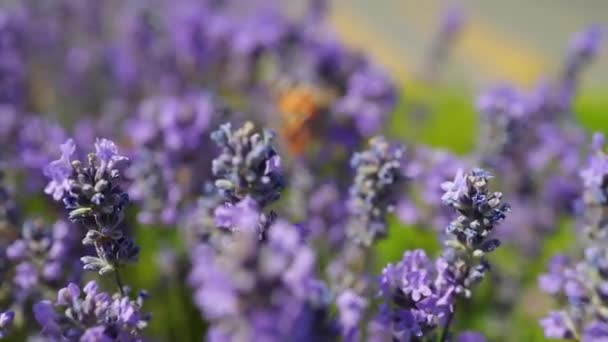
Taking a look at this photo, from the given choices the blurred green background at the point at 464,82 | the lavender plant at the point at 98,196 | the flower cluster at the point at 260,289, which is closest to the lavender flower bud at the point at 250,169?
the lavender plant at the point at 98,196

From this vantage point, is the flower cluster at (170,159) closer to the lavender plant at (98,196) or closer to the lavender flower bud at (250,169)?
the lavender plant at (98,196)

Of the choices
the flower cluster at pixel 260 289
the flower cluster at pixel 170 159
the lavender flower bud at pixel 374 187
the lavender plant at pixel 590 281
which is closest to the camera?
the flower cluster at pixel 260 289

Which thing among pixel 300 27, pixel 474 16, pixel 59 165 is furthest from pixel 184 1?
pixel 474 16

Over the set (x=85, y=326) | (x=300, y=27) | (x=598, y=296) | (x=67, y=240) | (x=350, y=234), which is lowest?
(x=85, y=326)

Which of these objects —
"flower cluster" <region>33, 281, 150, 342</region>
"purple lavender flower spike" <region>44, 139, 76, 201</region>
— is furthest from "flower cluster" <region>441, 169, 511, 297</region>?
"purple lavender flower spike" <region>44, 139, 76, 201</region>

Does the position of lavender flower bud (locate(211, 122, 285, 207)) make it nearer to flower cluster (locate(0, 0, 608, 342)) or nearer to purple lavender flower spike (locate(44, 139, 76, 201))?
flower cluster (locate(0, 0, 608, 342))

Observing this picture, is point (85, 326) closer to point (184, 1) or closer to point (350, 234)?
point (350, 234)

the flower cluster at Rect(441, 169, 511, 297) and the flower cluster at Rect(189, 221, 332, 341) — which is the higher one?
the flower cluster at Rect(441, 169, 511, 297)

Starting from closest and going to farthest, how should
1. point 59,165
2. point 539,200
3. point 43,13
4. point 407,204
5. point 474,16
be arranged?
point 59,165 < point 407,204 < point 539,200 < point 43,13 < point 474,16
